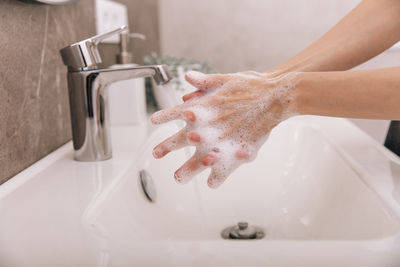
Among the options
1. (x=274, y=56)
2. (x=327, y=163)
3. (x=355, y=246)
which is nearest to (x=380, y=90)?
(x=355, y=246)

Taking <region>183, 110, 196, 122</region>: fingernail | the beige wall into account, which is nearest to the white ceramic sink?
<region>183, 110, 196, 122</region>: fingernail

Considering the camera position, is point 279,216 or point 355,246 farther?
point 279,216

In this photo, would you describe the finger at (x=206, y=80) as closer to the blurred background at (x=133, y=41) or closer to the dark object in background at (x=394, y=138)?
the blurred background at (x=133, y=41)

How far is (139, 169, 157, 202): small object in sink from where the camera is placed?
1.84ft

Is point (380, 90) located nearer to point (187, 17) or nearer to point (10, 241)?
point (10, 241)

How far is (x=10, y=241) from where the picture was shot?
34 cm

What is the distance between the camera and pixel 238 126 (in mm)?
420

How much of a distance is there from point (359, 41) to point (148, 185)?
38cm

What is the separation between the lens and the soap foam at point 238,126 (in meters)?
0.41

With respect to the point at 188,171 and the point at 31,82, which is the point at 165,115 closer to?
the point at 188,171

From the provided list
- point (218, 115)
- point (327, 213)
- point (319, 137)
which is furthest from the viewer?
point (319, 137)

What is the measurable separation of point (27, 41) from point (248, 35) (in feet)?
3.06

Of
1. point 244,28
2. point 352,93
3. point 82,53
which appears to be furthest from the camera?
point 244,28

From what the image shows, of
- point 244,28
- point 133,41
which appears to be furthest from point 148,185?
point 244,28
